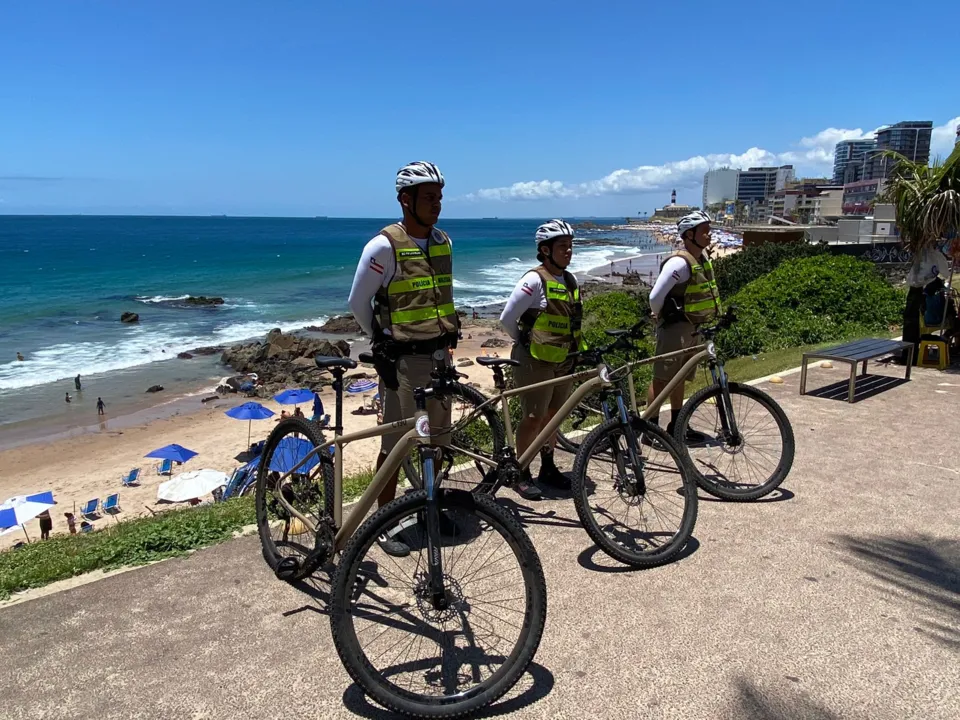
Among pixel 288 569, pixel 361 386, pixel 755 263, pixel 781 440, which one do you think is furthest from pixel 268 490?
pixel 755 263

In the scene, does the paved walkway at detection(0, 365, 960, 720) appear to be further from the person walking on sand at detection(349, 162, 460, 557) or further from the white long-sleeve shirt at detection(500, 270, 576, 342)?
the white long-sleeve shirt at detection(500, 270, 576, 342)

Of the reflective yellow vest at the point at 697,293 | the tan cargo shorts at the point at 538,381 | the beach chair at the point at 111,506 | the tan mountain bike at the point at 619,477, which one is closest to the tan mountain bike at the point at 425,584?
the tan mountain bike at the point at 619,477

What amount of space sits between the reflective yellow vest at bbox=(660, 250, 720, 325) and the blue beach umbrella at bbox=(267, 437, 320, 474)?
11.1 ft

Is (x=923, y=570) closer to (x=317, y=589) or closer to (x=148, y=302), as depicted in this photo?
(x=317, y=589)

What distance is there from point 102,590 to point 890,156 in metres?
10.6

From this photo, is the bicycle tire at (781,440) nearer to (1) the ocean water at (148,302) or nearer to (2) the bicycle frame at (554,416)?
(2) the bicycle frame at (554,416)

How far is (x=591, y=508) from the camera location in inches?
157

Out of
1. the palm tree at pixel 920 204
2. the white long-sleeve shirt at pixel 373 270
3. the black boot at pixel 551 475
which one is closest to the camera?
the white long-sleeve shirt at pixel 373 270

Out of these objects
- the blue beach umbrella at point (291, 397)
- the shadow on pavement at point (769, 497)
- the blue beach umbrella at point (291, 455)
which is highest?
the blue beach umbrella at point (291, 455)

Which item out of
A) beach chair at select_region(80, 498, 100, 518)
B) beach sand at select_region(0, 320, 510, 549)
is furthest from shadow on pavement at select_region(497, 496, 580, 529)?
beach chair at select_region(80, 498, 100, 518)

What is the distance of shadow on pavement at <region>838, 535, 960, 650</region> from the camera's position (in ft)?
10.8

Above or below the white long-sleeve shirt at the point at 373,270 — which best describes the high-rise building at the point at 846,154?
above

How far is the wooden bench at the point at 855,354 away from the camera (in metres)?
7.30

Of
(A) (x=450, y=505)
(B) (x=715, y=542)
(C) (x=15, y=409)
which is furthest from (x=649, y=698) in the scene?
(C) (x=15, y=409)
